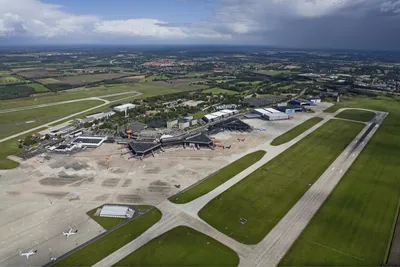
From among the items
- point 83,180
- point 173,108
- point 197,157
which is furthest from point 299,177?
point 173,108

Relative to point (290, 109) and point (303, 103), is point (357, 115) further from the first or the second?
point (290, 109)

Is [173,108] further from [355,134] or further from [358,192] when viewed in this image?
[358,192]

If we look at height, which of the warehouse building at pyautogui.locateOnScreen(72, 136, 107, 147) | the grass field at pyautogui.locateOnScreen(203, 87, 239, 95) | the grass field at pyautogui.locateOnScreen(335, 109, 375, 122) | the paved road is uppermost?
the grass field at pyautogui.locateOnScreen(203, 87, 239, 95)

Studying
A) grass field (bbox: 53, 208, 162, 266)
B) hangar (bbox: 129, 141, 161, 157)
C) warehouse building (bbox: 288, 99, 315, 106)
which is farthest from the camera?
warehouse building (bbox: 288, 99, 315, 106)

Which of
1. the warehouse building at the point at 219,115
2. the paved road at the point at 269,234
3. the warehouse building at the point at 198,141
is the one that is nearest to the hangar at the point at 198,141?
the warehouse building at the point at 198,141

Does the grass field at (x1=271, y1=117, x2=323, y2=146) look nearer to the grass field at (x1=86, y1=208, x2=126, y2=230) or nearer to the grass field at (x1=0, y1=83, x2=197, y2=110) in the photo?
the grass field at (x1=86, y1=208, x2=126, y2=230)

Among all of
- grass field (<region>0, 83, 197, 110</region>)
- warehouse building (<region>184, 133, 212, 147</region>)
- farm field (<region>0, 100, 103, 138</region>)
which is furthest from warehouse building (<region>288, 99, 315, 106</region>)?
farm field (<region>0, 100, 103, 138</region>)
